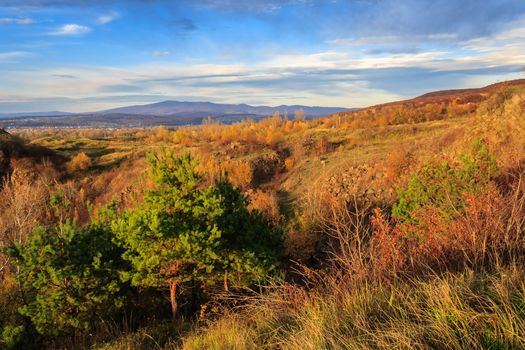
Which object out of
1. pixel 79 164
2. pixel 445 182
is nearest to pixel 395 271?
pixel 445 182

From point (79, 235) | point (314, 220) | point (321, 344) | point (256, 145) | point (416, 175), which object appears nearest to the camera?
point (321, 344)

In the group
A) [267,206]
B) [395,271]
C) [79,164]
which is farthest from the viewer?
[79,164]

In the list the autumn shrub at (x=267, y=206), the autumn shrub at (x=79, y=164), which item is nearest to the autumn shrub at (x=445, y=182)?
the autumn shrub at (x=267, y=206)

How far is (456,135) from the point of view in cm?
2509

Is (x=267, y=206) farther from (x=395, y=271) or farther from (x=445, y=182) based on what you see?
(x=395, y=271)

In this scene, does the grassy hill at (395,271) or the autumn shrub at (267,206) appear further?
the autumn shrub at (267,206)

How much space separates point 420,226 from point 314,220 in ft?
34.8

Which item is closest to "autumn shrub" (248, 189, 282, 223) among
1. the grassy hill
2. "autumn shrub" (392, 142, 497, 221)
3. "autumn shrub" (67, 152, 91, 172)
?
the grassy hill

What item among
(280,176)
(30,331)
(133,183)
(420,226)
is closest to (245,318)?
A: (420,226)

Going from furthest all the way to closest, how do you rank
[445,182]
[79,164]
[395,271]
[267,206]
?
1. [79,164]
2. [267,206]
3. [445,182]
4. [395,271]

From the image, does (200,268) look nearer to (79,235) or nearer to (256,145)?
(79,235)

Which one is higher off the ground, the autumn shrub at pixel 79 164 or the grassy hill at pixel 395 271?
the grassy hill at pixel 395 271

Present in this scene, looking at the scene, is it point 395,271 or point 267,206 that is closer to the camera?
point 395,271

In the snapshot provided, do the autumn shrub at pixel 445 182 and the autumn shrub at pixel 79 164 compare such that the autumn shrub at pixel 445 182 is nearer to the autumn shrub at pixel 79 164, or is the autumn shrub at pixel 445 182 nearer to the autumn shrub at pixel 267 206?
the autumn shrub at pixel 267 206
